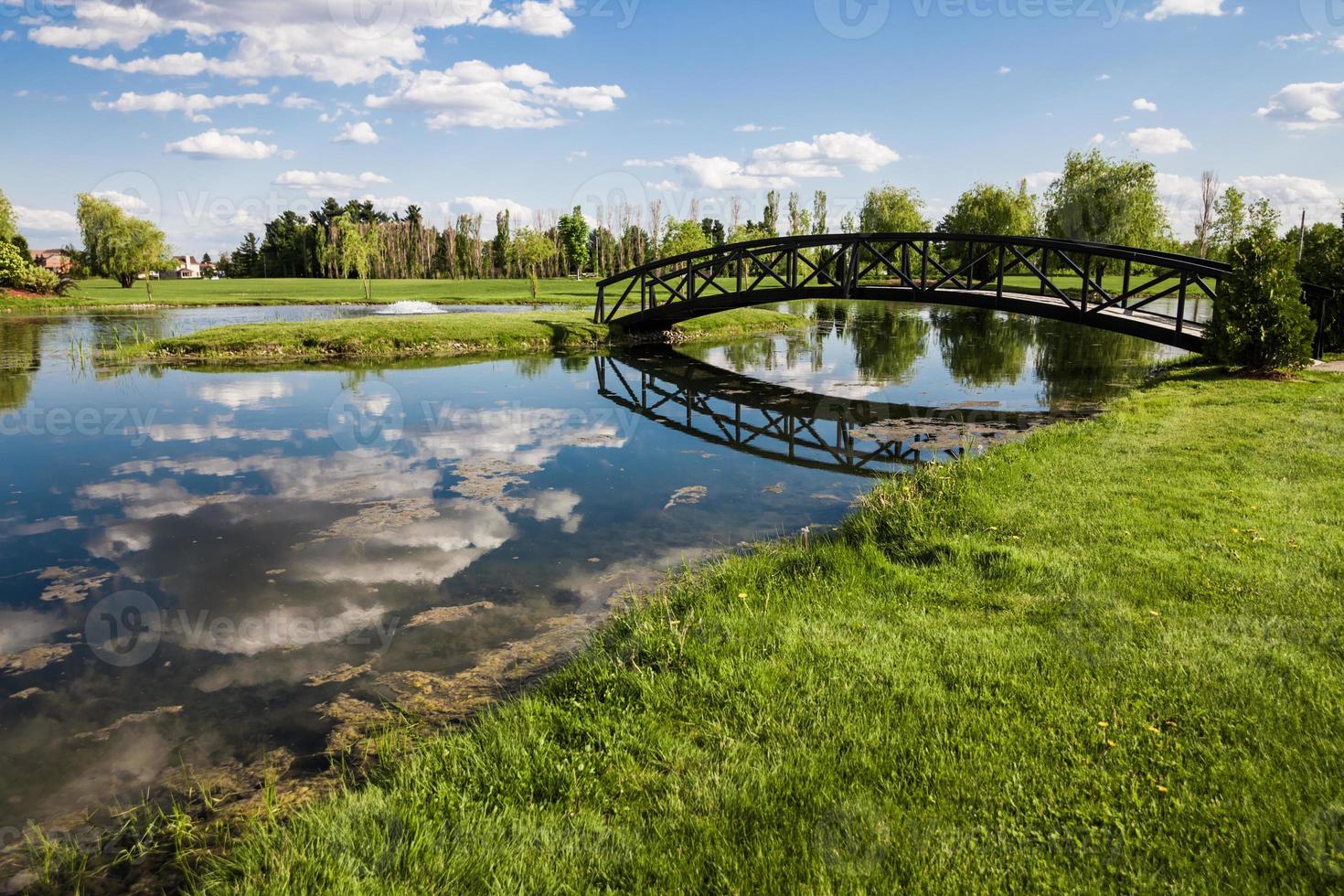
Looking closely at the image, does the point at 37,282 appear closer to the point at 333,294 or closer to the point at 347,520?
the point at 333,294

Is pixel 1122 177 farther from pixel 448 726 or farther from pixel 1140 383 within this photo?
pixel 448 726

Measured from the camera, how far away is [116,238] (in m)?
58.8

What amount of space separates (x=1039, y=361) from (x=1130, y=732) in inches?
842

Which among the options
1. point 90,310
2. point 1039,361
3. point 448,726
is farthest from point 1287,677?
point 90,310

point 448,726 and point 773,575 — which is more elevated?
point 773,575

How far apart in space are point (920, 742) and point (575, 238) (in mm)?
80996

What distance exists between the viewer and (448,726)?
473 cm

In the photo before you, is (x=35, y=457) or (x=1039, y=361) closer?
(x=35, y=457)

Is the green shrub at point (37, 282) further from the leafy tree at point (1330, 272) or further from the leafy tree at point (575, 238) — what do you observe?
the leafy tree at point (1330, 272)

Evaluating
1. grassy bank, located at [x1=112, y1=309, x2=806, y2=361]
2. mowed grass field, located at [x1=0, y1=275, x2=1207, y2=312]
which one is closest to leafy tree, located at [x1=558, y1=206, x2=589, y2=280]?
mowed grass field, located at [x1=0, y1=275, x2=1207, y2=312]

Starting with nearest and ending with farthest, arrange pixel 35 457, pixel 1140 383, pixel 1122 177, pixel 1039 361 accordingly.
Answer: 1. pixel 35 457
2. pixel 1140 383
3. pixel 1039 361
4. pixel 1122 177

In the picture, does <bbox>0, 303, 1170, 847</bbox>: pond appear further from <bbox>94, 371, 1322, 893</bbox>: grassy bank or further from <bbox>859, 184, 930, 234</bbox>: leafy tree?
<bbox>859, 184, 930, 234</bbox>: leafy tree

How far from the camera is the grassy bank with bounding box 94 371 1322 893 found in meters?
3.05

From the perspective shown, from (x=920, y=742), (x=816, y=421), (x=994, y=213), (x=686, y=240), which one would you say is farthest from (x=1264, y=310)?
(x=994, y=213)
